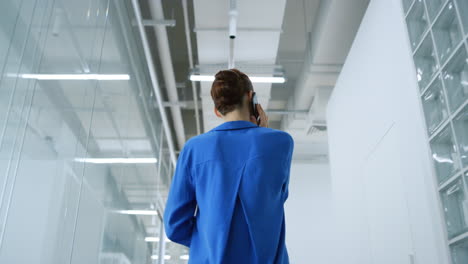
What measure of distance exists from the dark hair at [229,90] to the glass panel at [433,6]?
1163 millimetres

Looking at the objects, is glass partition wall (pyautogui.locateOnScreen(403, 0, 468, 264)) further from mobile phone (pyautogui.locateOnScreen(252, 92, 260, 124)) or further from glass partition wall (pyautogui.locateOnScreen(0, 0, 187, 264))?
glass partition wall (pyautogui.locateOnScreen(0, 0, 187, 264))

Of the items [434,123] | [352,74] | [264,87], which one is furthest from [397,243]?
[264,87]

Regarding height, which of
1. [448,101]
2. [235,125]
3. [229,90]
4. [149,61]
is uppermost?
[149,61]

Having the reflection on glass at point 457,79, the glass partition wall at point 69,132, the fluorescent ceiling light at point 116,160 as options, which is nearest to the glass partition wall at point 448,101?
the reflection on glass at point 457,79

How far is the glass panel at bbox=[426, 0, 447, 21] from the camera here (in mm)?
2104

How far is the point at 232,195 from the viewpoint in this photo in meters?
1.27

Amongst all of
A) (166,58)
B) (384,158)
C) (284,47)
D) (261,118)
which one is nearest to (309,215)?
(284,47)

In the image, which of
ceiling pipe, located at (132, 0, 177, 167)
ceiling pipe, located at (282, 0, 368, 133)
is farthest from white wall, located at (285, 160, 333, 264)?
ceiling pipe, located at (132, 0, 177, 167)

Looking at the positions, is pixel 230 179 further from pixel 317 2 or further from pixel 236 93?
pixel 317 2

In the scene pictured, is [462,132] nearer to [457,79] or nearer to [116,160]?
[457,79]

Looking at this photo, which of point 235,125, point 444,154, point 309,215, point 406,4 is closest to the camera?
point 235,125

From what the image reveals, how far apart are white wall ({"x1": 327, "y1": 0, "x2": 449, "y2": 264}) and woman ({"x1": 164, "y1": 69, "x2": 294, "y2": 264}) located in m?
1.20

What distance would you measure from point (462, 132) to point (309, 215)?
22.2ft

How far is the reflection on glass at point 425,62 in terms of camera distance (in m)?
2.23
